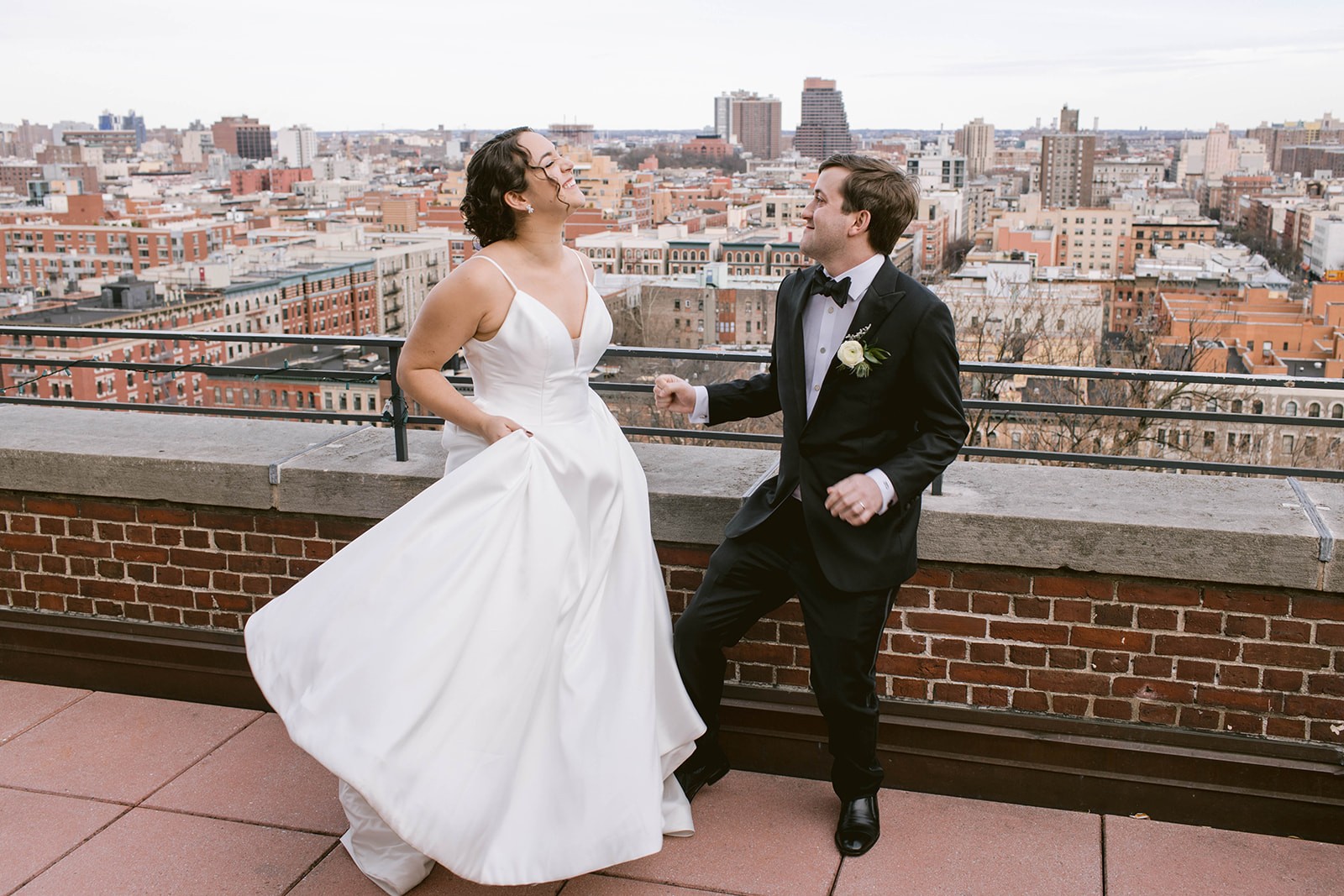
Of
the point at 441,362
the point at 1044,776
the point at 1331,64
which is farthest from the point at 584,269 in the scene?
the point at 1331,64

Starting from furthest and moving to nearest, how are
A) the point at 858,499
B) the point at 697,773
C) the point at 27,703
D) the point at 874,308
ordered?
1. the point at 27,703
2. the point at 697,773
3. the point at 874,308
4. the point at 858,499

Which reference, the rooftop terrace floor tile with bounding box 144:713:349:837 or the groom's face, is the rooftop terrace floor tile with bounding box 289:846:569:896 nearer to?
the rooftop terrace floor tile with bounding box 144:713:349:837

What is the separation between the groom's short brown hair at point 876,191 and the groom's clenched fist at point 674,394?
0.61 meters

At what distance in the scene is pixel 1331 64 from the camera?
132125 millimetres

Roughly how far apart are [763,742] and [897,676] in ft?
1.42

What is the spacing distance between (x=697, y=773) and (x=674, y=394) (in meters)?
1.04

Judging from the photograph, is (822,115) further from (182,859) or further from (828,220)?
(182,859)

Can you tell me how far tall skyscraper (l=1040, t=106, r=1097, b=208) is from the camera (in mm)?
166750

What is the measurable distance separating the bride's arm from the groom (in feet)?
1.67

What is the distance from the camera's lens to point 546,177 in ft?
9.41

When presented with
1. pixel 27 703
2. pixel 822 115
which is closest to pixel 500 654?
pixel 27 703

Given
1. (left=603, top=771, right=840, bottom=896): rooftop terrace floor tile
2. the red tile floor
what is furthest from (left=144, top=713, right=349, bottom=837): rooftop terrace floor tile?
(left=603, top=771, right=840, bottom=896): rooftop terrace floor tile

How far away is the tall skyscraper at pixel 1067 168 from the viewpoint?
6565 inches

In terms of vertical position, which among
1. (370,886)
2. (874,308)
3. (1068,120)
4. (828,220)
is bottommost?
(370,886)
